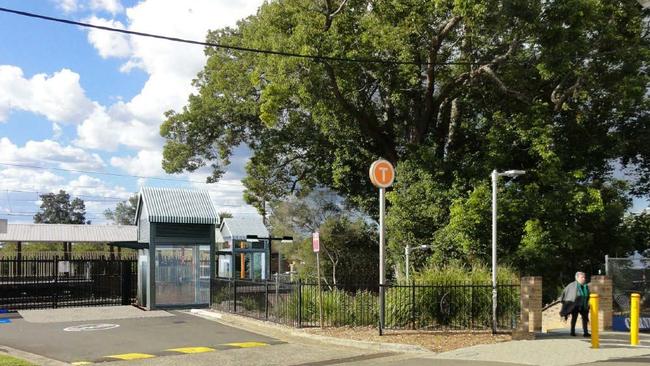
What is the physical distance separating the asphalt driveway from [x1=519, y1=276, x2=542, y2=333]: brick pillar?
18.9 feet

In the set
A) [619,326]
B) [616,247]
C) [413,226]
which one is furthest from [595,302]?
[616,247]

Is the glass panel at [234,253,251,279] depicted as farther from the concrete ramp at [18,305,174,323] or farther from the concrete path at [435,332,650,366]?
the concrete path at [435,332,650,366]

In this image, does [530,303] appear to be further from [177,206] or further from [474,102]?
[177,206]

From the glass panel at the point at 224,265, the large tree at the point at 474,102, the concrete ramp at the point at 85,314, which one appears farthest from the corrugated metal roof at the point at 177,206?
the glass panel at the point at 224,265

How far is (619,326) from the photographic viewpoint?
1636 cm

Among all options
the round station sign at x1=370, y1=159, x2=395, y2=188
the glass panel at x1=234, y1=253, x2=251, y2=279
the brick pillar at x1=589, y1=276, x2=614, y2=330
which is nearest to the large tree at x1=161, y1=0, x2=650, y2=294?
the brick pillar at x1=589, y1=276, x2=614, y2=330

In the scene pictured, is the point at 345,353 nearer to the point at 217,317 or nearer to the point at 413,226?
the point at 217,317

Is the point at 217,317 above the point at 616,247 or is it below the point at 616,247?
below

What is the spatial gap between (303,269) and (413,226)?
1200 cm

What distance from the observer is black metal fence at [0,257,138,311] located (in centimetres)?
2283

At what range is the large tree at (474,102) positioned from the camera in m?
20.0

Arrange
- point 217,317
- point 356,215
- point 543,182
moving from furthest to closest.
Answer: point 356,215 < point 543,182 < point 217,317

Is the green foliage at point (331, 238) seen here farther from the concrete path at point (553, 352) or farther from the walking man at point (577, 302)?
the concrete path at point (553, 352)

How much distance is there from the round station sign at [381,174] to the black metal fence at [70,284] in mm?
12528
